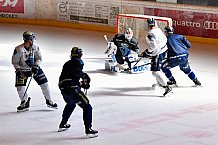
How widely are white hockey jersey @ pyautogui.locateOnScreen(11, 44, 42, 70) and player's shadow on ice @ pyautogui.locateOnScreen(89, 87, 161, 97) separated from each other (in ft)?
5.99

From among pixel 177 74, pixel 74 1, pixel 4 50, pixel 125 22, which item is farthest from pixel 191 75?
pixel 74 1

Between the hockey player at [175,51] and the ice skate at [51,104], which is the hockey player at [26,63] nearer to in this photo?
the ice skate at [51,104]

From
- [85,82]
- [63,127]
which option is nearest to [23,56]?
[63,127]

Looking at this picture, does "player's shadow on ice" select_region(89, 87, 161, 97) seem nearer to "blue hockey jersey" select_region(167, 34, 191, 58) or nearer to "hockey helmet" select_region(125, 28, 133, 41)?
"blue hockey jersey" select_region(167, 34, 191, 58)

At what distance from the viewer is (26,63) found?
10.2m

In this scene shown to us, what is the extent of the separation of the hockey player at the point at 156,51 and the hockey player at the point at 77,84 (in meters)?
2.80

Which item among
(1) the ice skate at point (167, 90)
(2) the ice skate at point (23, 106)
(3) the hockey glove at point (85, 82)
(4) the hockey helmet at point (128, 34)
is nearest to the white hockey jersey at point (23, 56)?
(2) the ice skate at point (23, 106)

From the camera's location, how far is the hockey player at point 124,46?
44.8ft

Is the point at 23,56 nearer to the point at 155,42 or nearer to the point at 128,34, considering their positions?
the point at 155,42

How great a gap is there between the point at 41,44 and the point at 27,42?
7525mm

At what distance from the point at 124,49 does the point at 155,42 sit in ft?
7.52

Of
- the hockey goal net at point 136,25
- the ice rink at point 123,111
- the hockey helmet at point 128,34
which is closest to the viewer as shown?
the ice rink at point 123,111

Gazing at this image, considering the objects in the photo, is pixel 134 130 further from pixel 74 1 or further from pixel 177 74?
pixel 74 1

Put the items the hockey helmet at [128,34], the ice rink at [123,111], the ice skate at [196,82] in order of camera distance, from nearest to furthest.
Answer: the ice rink at [123,111]
the ice skate at [196,82]
the hockey helmet at [128,34]
